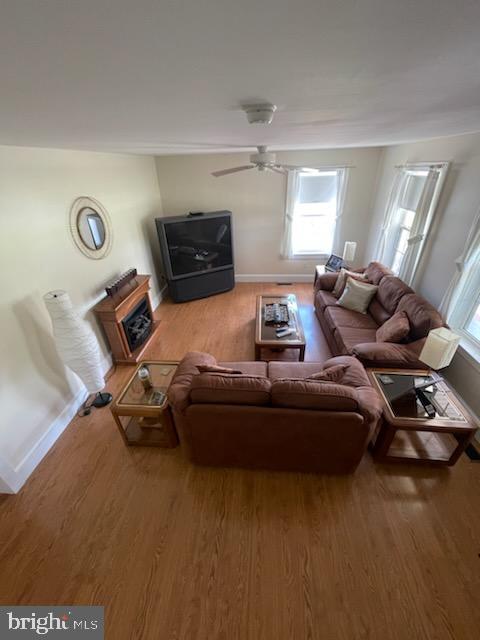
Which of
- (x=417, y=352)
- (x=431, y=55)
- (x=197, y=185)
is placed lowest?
(x=417, y=352)

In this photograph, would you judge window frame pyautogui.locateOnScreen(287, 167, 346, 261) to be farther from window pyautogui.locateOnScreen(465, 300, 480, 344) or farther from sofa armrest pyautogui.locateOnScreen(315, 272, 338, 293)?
window pyautogui.locateOnScreen(465, 300, 480, 344)

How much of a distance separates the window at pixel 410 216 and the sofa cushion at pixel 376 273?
7.7 inches

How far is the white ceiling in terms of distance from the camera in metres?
0.44

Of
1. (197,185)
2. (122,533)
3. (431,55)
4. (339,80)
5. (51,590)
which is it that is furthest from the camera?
(197,185)

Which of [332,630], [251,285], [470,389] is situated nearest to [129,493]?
[332,630]

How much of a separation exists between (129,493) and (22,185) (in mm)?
2485

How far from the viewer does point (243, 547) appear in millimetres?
1724

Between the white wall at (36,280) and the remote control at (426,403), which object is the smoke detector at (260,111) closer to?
the white wall at (36,280)

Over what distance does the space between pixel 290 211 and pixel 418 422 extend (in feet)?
12.5

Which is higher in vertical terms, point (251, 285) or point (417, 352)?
point (417, 352)

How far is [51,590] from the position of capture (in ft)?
5.18

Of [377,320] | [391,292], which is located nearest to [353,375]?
[377,320]

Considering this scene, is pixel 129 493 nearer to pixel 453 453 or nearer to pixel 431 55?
pixel 453 453

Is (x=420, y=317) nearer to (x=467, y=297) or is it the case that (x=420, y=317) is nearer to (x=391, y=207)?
(x=467, y=297)
